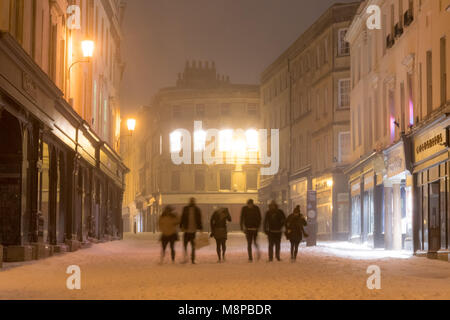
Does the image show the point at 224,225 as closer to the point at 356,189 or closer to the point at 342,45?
the point at 356,189

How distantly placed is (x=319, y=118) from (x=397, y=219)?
79.0ft

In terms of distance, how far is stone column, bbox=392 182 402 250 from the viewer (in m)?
32.8

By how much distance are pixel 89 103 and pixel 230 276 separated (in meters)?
21.0

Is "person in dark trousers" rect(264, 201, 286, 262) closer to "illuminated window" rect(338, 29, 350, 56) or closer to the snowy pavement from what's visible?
the snowy pavement

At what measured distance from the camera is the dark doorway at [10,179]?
2191 cm

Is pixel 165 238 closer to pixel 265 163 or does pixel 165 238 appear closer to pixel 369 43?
pixel 369 43

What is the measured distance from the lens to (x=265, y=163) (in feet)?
261

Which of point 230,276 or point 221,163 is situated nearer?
point 230,276

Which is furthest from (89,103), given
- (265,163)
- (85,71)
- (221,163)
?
(221,163)

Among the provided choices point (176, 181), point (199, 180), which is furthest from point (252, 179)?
point (176, 181)

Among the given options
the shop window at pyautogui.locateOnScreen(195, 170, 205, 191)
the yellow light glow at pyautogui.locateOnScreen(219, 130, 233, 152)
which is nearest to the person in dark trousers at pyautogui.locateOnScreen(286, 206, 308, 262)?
the yellow light glow at pyautogui.locateOnScreen(219, 130, 233, 152)

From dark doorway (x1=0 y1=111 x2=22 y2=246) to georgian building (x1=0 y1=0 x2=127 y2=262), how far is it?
25 millimetres

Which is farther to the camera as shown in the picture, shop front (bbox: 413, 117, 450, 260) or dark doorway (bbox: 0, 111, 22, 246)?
shop front (bbox: 413, 117, 450, 260)

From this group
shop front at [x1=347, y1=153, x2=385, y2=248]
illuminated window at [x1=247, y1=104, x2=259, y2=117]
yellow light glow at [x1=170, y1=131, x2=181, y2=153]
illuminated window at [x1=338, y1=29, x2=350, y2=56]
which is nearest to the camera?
shop front at [x1=347, y1=153, x2=385, y2=248]
